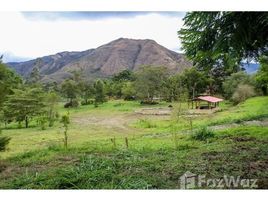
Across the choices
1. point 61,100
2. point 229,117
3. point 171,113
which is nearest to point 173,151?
point 171,113

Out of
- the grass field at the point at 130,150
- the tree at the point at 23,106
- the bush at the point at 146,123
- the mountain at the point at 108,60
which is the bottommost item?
the grass field at the point at 130,150

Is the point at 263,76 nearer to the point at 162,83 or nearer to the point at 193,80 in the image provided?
the point at 193,80

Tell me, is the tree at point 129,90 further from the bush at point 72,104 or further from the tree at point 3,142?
the tree at point 3,142

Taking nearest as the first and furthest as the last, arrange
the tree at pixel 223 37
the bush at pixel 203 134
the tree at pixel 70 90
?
the tree at pixel 223 37
the tree at pixel 70 90
the bush at pixel 203 134

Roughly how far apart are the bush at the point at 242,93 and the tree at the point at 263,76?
0.74ft

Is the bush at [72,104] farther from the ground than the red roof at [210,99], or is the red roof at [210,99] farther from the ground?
the red roof at [210,99]

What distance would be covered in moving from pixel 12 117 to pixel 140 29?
95.7 inches

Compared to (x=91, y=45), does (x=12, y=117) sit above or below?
below

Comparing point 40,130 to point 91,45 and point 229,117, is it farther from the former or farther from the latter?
point 229,117

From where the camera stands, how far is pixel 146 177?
6078mm

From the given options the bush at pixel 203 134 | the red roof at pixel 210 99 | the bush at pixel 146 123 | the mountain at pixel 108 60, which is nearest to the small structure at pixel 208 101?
the red roof at pixel 210 99

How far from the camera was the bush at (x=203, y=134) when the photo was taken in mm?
7986

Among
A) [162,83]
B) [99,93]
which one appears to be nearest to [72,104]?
[99,93]
